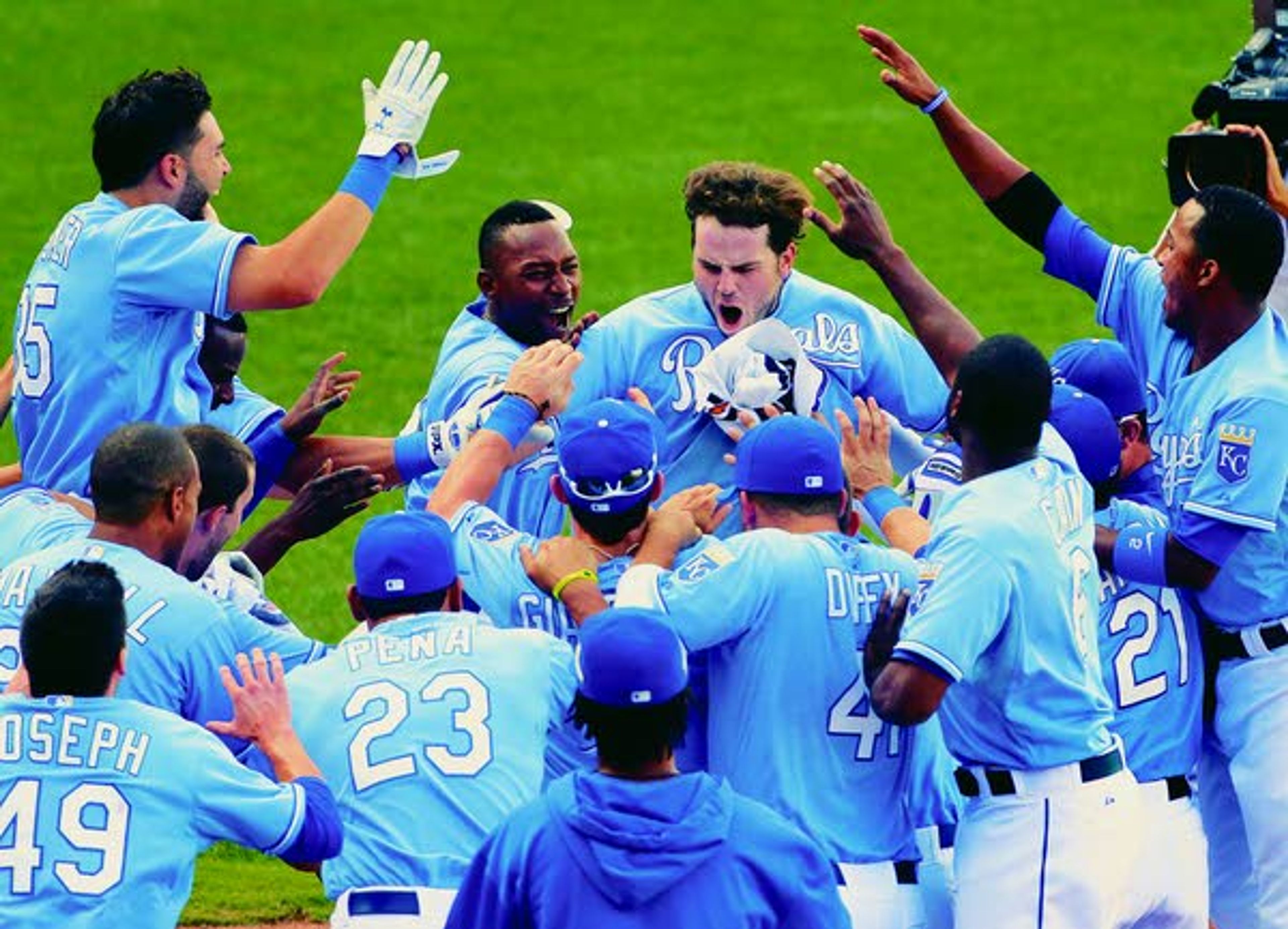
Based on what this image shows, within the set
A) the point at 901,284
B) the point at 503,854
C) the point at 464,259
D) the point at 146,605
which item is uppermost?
the point at 464,259

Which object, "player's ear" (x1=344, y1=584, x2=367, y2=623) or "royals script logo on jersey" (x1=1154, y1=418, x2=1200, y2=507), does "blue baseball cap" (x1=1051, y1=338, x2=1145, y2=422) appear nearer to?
"royals script logo on jersey" (x1=1154, y1=418, x2=1200, y2=507)

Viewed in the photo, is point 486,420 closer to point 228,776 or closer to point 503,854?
point 228,776

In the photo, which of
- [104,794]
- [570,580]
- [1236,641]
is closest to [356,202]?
[570,580]

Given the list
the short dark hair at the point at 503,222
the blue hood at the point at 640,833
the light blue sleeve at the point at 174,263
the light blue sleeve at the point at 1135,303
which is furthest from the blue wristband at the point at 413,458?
the blue hood at the point at 640,833

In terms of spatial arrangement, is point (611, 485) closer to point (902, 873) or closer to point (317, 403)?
point (902, 873)

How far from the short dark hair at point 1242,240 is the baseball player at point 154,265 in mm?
1988

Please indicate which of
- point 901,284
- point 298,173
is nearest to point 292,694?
point 901,284

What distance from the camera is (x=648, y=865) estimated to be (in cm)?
505

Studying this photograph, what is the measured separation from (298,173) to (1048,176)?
510 centimetres

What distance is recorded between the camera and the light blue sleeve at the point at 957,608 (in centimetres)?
595

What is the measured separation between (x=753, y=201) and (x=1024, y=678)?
6.40 feet

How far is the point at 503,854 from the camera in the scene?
515cm

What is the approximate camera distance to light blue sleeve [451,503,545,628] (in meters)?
6.67

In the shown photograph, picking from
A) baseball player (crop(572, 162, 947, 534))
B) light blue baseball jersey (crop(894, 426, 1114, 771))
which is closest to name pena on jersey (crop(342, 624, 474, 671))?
light blue baseball jersey (crop(894, 426, 1114, 771))
